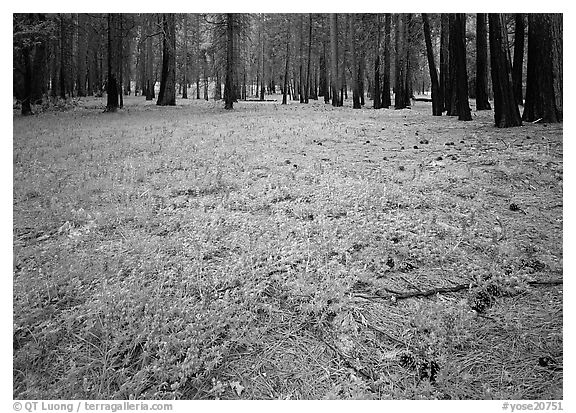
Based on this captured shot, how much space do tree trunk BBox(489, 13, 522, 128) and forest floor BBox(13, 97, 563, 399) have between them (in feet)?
10.4

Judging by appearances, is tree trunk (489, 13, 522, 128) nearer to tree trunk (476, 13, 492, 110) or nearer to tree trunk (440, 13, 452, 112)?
tree trunk (476, 13, 492, 110)

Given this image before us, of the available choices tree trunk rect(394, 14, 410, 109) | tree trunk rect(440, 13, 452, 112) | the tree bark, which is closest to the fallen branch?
tree trunk rect(440, 13, 452, 112)

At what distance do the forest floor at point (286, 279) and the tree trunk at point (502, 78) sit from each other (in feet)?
10.4

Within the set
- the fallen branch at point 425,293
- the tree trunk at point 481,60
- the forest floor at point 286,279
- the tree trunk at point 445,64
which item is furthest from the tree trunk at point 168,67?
the fallen branch at point 425,293

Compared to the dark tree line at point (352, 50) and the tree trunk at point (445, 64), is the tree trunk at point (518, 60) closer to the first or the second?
the dark tree line at point (352, 50)

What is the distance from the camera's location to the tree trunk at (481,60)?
921cm

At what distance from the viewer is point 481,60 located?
36.7ft

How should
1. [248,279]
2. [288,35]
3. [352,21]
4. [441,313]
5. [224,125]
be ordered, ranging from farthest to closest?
[288,35] < [352,21] < [224,125] < [248,279] < [441,313]

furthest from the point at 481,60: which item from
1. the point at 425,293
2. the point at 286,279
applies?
the point at 286,279

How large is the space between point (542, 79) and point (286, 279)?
7.79 meters
